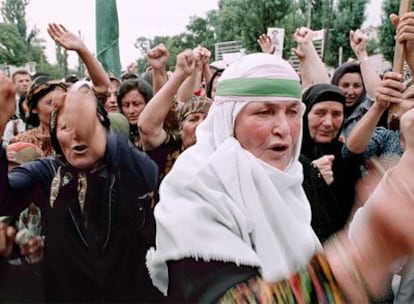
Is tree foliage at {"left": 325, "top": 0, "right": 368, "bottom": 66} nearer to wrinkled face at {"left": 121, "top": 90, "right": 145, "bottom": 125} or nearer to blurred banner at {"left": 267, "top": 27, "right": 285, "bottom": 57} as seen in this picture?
blurred banner at {"left": 267, "top": 27, "right": 285, "bottom": 57}

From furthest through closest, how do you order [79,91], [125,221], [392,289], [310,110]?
[310,110]
[392,289]
[125,221]
[79,91]

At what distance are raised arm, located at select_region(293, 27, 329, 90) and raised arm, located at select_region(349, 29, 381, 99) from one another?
0.84ft

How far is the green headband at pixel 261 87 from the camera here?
70.2 inches

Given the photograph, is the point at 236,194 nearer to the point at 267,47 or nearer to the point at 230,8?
the point at 267,47

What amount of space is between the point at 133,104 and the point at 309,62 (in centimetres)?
128

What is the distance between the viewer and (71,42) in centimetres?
290

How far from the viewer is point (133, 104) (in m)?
3.62

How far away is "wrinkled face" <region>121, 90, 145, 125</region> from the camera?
360cm

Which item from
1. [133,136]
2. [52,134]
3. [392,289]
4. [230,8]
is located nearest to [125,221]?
[52,134]

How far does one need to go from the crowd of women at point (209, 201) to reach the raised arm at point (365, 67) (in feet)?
2.50

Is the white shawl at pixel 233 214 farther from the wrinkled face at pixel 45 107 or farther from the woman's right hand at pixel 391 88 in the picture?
the wrinkled face at pixel 45 107

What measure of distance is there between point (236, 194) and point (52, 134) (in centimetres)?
81

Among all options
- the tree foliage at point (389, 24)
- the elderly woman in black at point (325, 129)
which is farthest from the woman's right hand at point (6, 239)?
the tree foliage at point (389, 24)

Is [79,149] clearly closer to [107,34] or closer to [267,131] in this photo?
[267,131]
